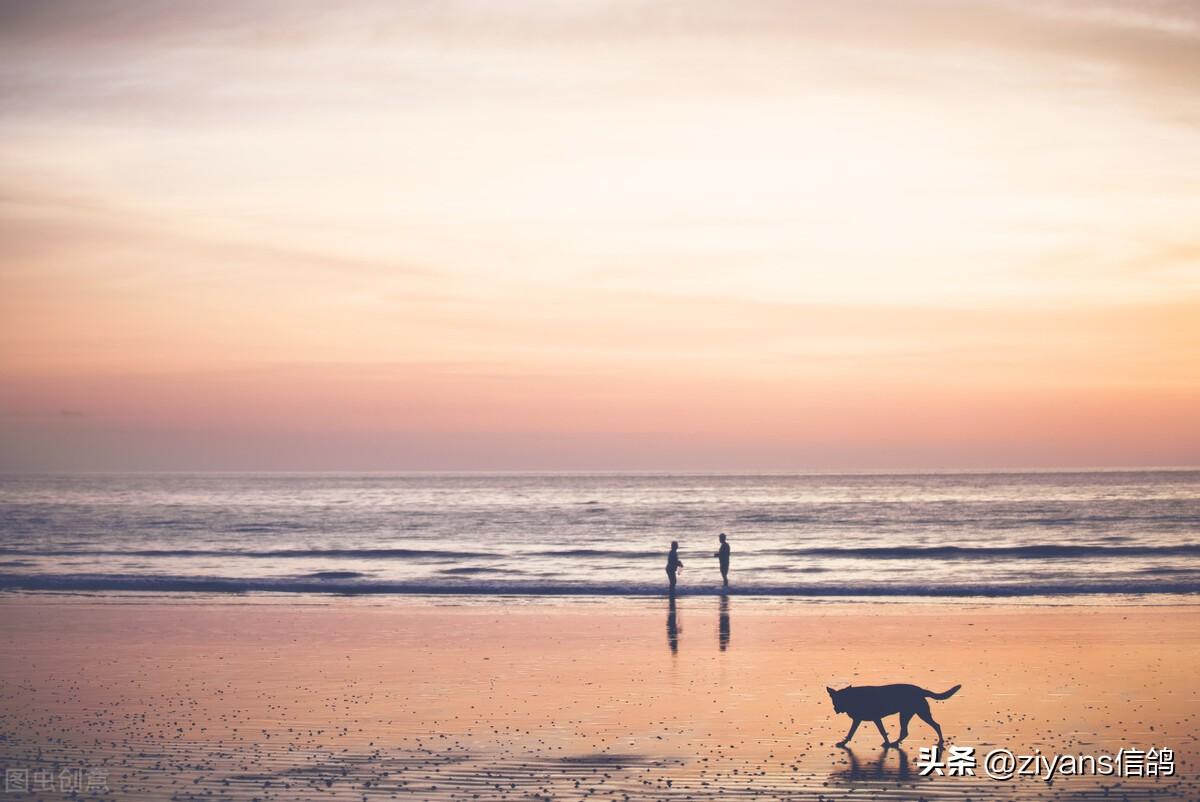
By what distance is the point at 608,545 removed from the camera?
5153 centimetres

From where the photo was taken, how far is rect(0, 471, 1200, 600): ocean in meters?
28.8

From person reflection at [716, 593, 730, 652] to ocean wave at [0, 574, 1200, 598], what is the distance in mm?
2581

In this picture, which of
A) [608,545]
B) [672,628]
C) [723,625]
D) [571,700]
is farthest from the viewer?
[608,545]

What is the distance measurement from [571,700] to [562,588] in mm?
13999

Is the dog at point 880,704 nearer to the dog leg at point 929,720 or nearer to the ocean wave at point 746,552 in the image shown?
the dog leg at point 929,720

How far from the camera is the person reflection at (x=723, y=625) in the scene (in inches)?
736

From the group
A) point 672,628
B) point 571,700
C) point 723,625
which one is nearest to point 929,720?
point 571,700

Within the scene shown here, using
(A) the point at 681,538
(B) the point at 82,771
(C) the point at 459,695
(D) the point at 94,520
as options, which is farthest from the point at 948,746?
(D) the point at 94,520

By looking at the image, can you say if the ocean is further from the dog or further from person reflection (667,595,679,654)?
the dog

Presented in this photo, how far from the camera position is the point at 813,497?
10500 cm

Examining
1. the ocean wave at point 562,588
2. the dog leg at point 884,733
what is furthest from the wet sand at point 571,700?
the ocean wave at point 562,588

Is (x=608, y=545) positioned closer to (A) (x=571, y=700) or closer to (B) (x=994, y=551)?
(B) (x=994, y=551)

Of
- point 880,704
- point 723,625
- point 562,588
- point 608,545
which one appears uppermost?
point 880,704

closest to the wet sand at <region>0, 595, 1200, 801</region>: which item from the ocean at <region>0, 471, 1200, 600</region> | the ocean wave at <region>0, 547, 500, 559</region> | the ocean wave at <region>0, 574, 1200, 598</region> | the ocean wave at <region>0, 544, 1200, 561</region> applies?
the ocean wave at <region>0, 574, 1200, 598</region>
